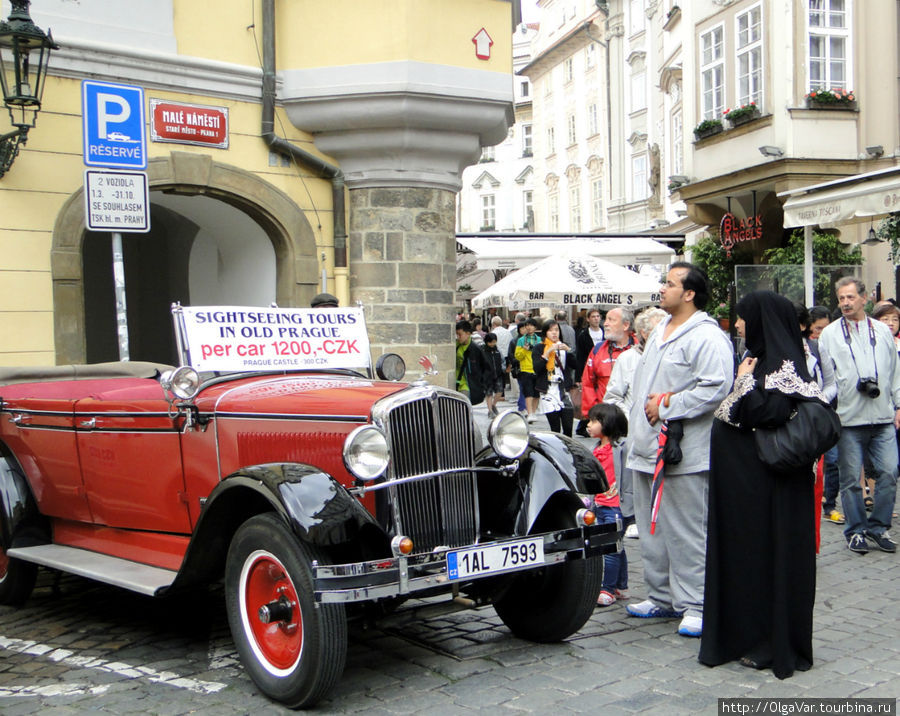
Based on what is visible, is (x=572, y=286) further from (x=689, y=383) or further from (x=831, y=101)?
(x=689, y=383)

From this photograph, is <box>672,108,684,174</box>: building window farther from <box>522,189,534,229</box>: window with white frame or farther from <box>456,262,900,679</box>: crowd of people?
<box>522,189,534,229</box>: window with white frame

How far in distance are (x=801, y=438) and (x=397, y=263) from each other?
6804mm

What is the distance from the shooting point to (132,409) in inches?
211

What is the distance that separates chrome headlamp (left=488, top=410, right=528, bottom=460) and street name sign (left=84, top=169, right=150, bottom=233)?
3328 mm

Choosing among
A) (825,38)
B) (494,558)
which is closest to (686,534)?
(494,558)

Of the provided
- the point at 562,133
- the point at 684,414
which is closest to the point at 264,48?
the point at 684,414

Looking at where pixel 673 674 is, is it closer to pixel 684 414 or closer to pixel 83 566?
pixel 684 414

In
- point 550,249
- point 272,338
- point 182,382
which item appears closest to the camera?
point 182,382

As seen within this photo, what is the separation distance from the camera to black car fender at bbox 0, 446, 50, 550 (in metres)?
5.91

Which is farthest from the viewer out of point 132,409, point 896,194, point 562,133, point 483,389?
point 562,133

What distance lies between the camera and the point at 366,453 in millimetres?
4305

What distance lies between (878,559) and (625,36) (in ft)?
114

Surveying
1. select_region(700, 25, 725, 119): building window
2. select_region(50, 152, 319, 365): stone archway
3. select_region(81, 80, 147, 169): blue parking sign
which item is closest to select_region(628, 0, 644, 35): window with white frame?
select_region(700, 25, 725, 119): building window

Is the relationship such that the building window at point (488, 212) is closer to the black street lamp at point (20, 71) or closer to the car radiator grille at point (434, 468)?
the black street lamp at point (20, 71)
